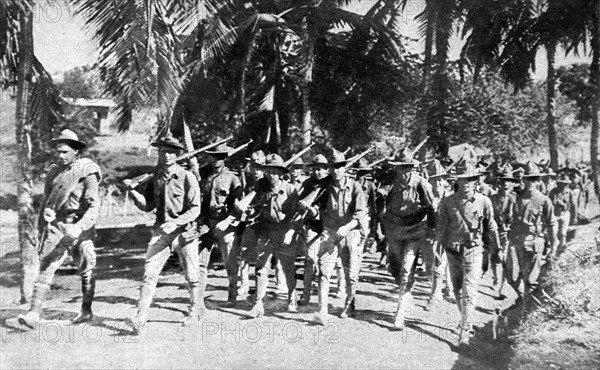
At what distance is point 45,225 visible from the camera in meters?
6.30

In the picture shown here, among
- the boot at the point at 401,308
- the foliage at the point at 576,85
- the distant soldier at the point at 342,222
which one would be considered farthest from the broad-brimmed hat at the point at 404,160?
the foliage at the point at 576,85

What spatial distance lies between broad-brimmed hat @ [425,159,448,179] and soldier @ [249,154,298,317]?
108 inches

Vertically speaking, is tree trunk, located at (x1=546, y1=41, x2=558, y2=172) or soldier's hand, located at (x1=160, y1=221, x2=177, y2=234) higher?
tree trunk, located at (x1=546, y1=41, x2=558, y2=172)

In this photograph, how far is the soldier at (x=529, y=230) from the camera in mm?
7660

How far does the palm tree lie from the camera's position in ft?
24.5

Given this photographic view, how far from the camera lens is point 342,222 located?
7.01 m

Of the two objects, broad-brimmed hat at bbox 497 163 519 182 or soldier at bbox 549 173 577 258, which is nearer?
broad-brimmed hat at bbox 497 163 519 182

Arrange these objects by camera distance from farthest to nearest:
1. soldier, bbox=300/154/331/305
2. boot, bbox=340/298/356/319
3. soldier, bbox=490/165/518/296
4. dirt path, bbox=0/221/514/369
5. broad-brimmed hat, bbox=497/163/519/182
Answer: broad-brimmed hat, bbox=497/163/519/182 < soldier, bbox=490/165/518/296 < soldier, bbox=300/154/331/305 < boot, bbox=340/298/356/319 < dirt path, bbox=0/221/514/369

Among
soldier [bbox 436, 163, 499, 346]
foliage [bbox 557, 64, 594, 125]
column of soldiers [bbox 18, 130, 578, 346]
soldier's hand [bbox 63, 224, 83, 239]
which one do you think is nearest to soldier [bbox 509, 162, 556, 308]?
column of soldiers [bbox 18, 130, 578, 346]

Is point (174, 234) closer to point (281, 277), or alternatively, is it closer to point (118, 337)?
point (118, 337)

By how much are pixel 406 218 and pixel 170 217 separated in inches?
113

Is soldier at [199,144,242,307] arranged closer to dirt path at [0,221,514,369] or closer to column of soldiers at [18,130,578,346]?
column of soldiers at [18,130,578,346]

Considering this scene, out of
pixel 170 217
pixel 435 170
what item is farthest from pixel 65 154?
pixel 435 170

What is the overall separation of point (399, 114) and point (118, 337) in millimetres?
10031
